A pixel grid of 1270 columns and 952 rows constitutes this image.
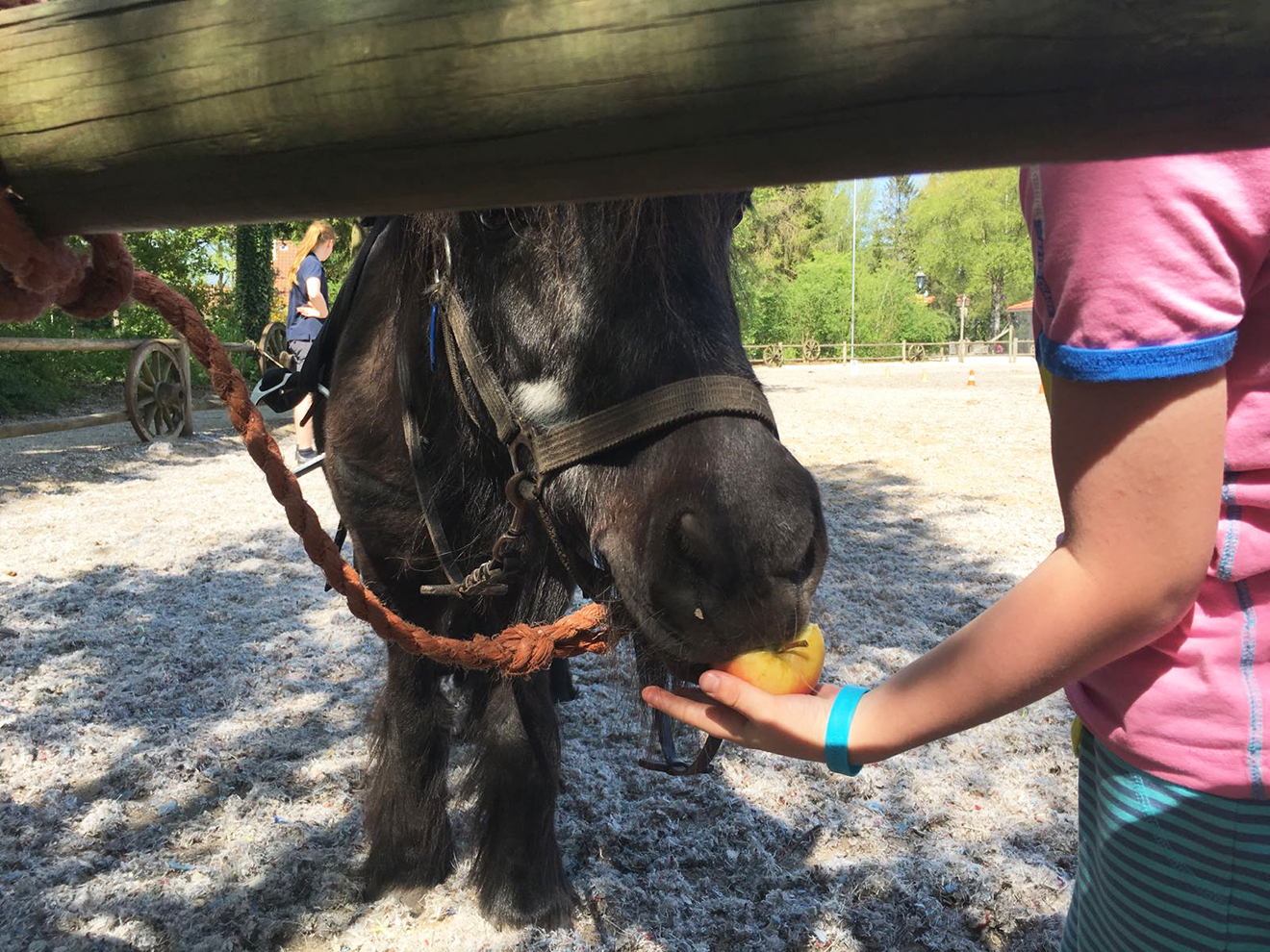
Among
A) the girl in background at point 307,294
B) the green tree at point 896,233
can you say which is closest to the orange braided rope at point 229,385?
the girl in background at point 307,294

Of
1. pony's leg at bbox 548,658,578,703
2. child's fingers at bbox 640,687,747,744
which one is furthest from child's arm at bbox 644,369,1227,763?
pony's leg at bbox 548,658,578,703

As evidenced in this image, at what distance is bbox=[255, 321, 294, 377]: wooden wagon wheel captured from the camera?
12.3 feet

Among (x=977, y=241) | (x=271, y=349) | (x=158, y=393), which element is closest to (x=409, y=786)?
(x=271, y=349)

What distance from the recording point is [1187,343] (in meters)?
0.75

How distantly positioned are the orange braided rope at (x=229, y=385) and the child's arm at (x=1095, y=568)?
848 mm

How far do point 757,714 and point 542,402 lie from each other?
2.69 feet

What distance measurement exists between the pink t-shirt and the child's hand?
351 millimetres

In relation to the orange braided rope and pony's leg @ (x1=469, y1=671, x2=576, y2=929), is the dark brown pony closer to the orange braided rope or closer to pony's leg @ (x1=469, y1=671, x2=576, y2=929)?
pony's leg @ (x1=469, y1=671, x2=576, y2=929)

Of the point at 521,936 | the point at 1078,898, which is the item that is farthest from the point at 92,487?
the point at 1078,898

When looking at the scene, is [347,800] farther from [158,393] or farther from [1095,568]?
[158,393]

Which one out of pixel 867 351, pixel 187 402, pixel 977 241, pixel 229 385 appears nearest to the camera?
pixel 229 385

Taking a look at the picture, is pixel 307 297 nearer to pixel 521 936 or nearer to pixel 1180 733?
pixel 521 936

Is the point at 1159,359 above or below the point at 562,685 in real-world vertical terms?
Result: above

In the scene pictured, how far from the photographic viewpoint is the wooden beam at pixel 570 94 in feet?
1.71
